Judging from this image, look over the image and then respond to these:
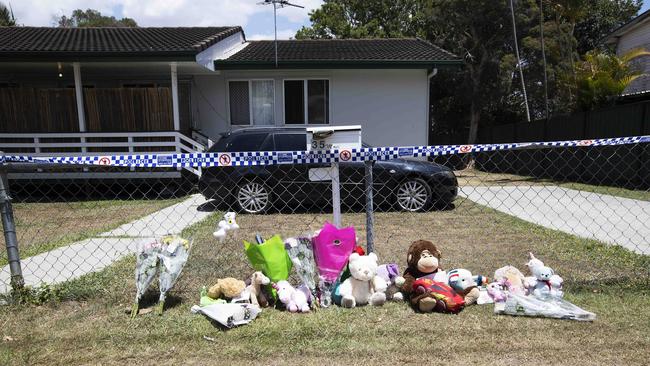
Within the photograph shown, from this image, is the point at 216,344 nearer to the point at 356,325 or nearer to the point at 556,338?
the point at 356,325

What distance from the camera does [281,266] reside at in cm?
354

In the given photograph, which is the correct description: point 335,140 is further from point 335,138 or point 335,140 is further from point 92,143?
point 92,143

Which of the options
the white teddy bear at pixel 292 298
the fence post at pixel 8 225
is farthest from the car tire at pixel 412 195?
the fence post at pixel 8 225

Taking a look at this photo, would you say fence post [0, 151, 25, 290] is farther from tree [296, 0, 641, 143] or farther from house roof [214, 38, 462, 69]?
tree [296, 0, 641, 143]

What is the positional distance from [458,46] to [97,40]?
17.5 m

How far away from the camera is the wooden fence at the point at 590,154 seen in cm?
1123

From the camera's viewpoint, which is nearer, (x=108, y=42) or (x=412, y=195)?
(x=412, y=195)

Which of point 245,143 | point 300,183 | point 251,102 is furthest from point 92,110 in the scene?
point 300,183

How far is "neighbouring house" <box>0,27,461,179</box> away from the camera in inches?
426

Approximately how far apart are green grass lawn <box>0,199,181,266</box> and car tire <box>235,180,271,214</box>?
1872mm

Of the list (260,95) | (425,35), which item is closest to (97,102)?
(260,95)

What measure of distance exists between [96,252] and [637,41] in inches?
885

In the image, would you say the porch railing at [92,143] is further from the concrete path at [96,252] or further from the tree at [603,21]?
the tree at [603,21]

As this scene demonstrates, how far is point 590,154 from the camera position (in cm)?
1323
